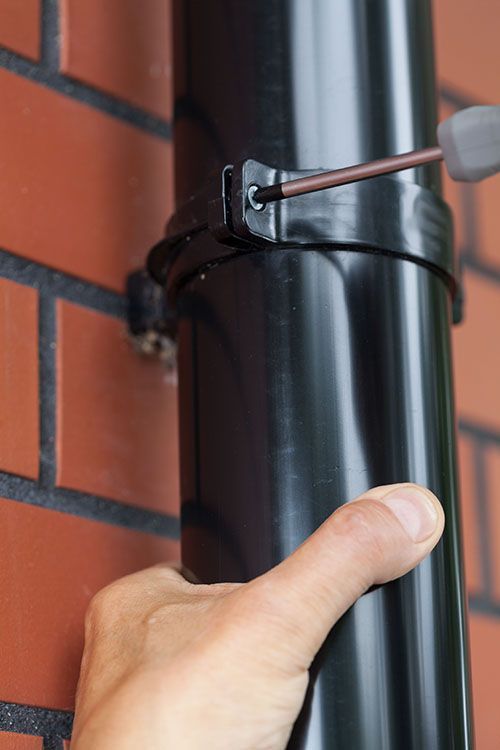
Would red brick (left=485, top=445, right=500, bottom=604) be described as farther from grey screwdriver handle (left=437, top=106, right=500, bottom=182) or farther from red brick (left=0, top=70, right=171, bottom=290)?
grey screwdriver handle (left=437, top=106, right=500, bottom=182)

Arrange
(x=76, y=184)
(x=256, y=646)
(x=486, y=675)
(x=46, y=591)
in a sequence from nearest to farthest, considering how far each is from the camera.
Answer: (x=256, y=646) → (x=46, y=591) → (x=76, y=184) → (x=486, y=675)

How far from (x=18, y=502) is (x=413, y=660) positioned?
0.98 ft

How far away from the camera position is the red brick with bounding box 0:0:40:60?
0.94 meters

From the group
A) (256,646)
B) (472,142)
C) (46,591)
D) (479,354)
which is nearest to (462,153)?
(472,142)

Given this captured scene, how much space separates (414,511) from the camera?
2.35 feet

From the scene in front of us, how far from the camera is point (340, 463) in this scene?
727 millimetres

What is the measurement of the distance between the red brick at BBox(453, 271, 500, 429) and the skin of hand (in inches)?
21.0

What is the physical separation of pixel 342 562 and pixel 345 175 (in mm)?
210

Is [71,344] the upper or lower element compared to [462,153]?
lower

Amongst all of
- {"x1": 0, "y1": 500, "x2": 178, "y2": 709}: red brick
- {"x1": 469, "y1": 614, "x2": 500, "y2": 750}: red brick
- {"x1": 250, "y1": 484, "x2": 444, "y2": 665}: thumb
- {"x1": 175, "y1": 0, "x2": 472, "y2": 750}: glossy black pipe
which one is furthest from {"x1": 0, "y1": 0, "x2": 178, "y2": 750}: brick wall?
{"x1": 469, "y1": 614, "x2": 500, "y2": 750}: red brick

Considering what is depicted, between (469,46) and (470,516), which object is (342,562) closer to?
(470,516)

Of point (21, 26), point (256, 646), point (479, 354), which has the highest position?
point (21, 26)

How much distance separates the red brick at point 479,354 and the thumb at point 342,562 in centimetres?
53

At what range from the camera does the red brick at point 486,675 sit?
1155 millimetres
